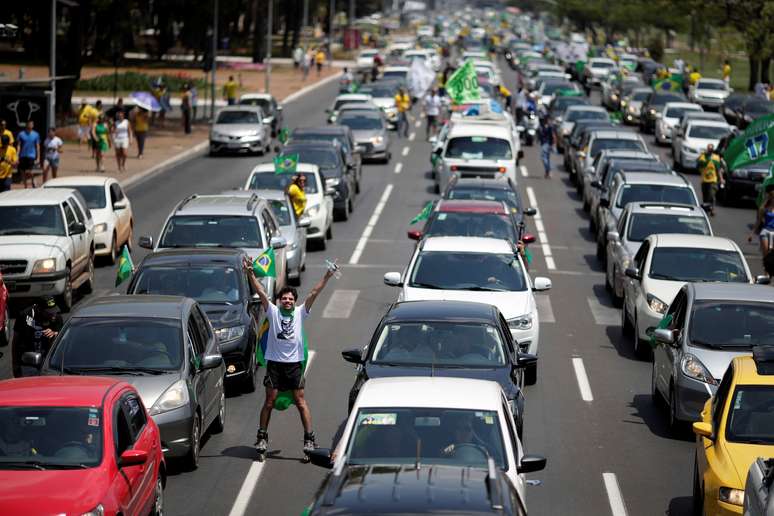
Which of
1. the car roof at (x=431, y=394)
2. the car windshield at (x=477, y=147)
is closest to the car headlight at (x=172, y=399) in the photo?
the car roof at (x=431, y=394)

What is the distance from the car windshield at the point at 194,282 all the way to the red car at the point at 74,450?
6.72m

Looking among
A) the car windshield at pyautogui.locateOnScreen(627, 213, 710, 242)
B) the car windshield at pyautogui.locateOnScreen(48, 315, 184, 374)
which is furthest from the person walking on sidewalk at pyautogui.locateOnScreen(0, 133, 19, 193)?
the car windshield at pyautogui.locateOnScreen(48, 315, 184, 374)

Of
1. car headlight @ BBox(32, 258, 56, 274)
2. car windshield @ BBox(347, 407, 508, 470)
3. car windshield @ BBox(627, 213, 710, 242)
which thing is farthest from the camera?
car windshield @ BBox(627, 213, 710, 242)

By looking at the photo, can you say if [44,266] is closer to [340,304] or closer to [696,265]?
[340,304]

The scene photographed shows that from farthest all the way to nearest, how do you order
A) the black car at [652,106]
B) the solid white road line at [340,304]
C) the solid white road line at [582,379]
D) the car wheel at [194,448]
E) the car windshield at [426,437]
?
the black car at [652,106], the solid white road line at [340,304], the solid white road line at [582,379], the car wheel at [194,448], the car windshield at [426,437]

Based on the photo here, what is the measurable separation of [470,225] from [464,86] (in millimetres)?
25189

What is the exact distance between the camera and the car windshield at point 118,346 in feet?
46.8

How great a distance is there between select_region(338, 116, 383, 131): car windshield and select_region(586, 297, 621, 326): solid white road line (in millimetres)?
22339

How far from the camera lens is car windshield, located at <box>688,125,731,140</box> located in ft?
149

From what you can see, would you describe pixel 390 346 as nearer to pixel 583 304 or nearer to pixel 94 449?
pixel 94 449

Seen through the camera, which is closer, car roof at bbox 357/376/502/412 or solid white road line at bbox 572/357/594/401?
car roof at bbox 357/376/502/412

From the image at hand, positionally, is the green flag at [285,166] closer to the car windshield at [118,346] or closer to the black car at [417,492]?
the car windshield at [118,346]

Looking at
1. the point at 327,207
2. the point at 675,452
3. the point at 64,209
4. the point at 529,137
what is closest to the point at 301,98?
the point at 529,137

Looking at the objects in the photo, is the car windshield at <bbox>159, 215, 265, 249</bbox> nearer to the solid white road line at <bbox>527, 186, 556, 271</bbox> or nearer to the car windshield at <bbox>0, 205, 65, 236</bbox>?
the car windshield at <bbox>0, 205, 65, 236</bbox>
